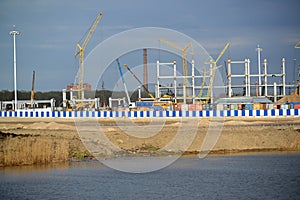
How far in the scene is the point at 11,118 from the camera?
7256 centimetres

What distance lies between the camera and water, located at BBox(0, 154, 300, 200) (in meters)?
25.0

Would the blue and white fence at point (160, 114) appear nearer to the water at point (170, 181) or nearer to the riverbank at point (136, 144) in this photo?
the riverbank at point (136, 144)

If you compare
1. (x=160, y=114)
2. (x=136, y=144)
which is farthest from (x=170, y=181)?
(x=160, y=114)

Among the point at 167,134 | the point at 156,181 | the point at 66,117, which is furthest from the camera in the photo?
the point at 66,117

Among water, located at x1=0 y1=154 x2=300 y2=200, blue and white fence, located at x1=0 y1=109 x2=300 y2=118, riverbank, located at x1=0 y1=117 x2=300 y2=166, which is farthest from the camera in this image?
blue and white fence, located at x1=0 y1=109 x2=300 y2=118

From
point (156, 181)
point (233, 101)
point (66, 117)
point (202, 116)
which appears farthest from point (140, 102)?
point (156, 181)

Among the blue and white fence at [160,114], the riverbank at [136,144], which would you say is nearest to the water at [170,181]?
the riverbank at [136,144]

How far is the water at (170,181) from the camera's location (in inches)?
985

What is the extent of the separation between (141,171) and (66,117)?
3864cm

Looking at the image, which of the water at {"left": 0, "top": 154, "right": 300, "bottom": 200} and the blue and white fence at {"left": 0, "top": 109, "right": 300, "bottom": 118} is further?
the blue and white fence at {"left": 0, "top": 109, "right": 300, "bottom": 118}

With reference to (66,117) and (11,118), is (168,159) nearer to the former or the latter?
(66,117)

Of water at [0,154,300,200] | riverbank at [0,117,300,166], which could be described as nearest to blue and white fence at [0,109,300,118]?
riverbank at [0,117,300,166]

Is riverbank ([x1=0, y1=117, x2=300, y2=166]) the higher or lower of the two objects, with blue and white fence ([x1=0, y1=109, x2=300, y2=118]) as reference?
lower

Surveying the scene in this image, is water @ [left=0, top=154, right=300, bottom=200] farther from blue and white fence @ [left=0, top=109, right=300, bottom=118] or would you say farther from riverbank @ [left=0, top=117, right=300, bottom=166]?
blue and white fence @ [left=0, top=109, right=300, bottom=118]
